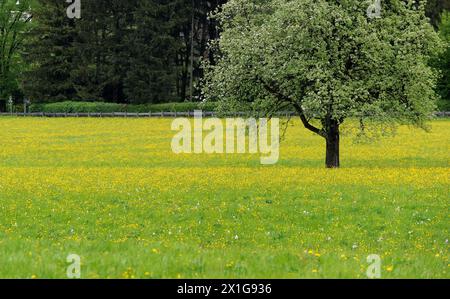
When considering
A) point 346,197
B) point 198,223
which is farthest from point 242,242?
point 346,197

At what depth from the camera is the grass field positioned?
10711mm

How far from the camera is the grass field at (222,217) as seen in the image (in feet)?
35.1

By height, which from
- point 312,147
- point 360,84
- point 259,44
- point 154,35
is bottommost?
point 312,147

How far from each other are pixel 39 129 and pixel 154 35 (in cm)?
3443

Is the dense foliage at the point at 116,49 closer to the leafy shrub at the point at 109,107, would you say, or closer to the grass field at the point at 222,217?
the leafy shrub at the point at 109,107

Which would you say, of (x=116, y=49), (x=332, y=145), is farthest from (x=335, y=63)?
(x=116, y=49)

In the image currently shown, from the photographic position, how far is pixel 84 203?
20.8 m

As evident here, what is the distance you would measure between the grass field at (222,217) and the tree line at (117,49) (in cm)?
5984

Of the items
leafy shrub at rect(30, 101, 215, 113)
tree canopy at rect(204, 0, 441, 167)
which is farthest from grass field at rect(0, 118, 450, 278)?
leafy shrub at rect(30, 101, 215, 113)

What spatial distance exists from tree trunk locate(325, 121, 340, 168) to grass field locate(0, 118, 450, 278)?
195 cm

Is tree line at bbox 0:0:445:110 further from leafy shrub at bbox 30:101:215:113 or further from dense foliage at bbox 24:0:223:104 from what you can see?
leafy shrub at bbox 30:101:215:113

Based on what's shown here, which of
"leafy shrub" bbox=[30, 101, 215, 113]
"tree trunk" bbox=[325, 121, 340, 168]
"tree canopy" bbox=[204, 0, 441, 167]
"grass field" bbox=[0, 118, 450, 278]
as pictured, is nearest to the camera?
"grass field" bbox=[0, 118, 450, 278]
